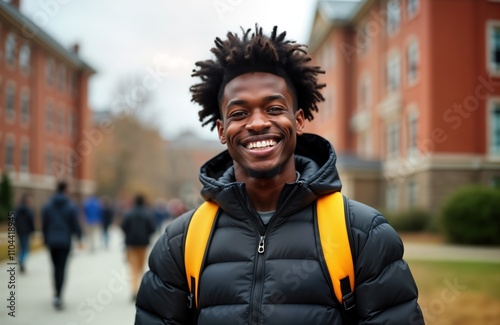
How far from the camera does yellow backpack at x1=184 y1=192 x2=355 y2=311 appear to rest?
2.47m

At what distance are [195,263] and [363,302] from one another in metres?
0.76

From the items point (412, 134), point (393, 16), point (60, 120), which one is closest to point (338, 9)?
point (393, 16)

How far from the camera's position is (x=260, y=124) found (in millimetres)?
2699

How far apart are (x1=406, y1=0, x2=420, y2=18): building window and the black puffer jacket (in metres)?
24.3

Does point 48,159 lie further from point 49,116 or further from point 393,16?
point 393,16

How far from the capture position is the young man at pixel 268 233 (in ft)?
8.14

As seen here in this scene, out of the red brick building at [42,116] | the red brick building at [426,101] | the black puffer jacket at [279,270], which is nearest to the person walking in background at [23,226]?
the black puffer jacket at [279,270]

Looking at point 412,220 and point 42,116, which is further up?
point 42,116

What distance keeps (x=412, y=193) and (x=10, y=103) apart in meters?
22.5

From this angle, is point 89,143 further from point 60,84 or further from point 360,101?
point 360,101

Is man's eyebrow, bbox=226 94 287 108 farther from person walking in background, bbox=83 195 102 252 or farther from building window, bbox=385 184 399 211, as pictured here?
building window, bbox=385 184 399 211

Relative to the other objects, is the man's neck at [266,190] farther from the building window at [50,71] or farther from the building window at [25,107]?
the building window at [50,71]

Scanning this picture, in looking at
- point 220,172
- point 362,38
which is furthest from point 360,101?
point 220,172

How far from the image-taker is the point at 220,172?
127 inches
